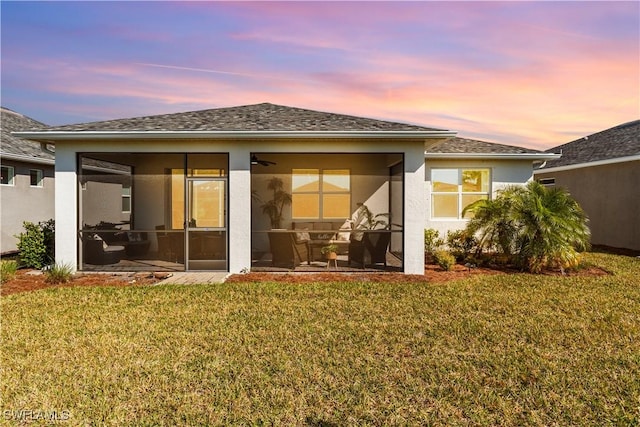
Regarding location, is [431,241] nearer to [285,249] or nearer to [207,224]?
[285,249]

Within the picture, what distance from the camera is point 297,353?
4.84m

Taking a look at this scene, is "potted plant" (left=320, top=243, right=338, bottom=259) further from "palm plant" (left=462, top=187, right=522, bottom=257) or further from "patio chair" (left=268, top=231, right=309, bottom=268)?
"palm plant" (left=462, top=187, right=522, bottom=257)

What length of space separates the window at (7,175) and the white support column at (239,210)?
8877 mm

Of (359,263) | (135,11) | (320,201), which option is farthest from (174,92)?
(359,263)

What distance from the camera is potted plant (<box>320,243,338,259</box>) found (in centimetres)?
1038

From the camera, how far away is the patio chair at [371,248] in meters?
Answer: 10.3

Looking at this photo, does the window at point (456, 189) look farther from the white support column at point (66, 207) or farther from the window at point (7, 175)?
the window at point (7, 175)

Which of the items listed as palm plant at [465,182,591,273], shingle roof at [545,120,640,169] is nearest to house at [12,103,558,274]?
palm plant at [465,182,591,273]

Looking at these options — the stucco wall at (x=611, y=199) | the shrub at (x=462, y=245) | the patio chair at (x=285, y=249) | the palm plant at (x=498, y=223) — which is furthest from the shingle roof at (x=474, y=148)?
the patio chair at (x=285, y=249)

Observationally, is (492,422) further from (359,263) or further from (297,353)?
(359,263)

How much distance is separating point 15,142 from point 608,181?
924 inches

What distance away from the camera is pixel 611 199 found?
16.0 m

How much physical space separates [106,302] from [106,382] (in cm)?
350

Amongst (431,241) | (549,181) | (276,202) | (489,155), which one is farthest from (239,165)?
(549,181)
